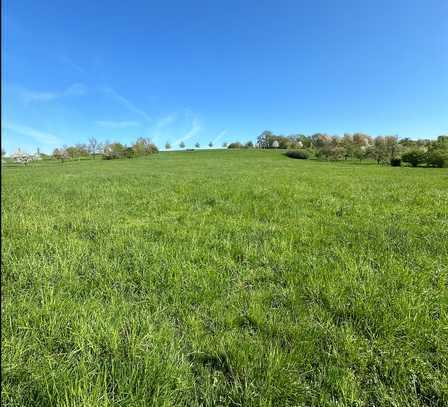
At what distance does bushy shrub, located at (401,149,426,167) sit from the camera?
56700 millimetres

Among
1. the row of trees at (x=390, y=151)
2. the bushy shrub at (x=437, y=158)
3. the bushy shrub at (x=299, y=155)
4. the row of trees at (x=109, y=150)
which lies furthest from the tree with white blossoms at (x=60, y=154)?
the bushy shrub at (x=437, y=158)

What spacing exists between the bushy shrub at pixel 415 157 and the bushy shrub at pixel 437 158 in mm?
1372

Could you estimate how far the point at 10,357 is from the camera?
189 cm

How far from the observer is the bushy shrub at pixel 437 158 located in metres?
51.8

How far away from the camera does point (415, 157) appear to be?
57875 mm

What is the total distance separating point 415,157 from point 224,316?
237 feet

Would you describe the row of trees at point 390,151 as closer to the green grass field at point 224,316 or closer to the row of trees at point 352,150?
the row of trees at point 352,150

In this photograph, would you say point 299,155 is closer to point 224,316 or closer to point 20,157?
point 224,316

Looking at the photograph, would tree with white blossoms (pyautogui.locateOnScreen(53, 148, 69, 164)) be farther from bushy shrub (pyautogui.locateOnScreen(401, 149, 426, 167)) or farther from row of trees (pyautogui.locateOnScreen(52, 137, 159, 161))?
bushy shrub (pyautogui.locateOnScreen(401, 149, 426, 167))

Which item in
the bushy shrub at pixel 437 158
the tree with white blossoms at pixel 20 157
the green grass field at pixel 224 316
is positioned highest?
the tree with white blossoms at pixel 20 157

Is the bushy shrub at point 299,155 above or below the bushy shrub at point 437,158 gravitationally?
above

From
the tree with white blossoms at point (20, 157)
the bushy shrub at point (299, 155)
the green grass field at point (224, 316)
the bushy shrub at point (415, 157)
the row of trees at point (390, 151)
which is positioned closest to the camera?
the green grass field at point (224, 316)

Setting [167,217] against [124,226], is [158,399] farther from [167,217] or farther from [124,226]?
[167,217]

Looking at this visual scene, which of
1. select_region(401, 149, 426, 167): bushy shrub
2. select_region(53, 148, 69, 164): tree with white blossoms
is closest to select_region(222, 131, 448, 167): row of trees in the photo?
select_region(401, 149, 426, 167): bushy shrub
